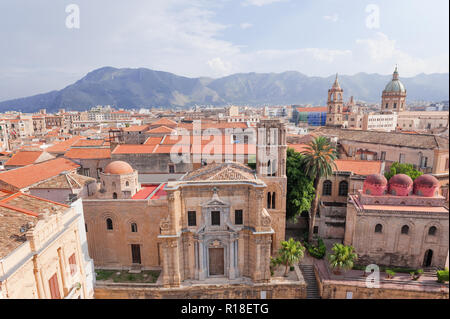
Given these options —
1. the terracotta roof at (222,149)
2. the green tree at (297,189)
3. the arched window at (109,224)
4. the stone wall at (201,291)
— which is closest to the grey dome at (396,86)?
the terracotta roof at (222,149)

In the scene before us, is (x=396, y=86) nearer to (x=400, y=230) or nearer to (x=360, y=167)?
(x=360, y=167)

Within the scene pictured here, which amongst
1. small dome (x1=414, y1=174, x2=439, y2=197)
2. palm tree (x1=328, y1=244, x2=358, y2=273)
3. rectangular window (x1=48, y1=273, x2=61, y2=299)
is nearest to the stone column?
rectangular window (x1=48, y1=273, x2=61, y2=299)

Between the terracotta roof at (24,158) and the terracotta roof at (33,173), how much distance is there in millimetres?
5036

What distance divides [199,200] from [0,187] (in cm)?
1838

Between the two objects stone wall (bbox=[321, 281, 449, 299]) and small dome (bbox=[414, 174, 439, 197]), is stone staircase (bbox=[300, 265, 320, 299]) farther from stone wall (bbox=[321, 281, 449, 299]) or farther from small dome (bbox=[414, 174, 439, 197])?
small dome (bbox=[414, 174, 439, 197])

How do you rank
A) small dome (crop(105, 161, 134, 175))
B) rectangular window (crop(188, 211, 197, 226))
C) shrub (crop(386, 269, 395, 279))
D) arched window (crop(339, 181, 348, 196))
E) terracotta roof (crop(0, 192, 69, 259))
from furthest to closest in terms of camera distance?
arched window (crop(339, 181, 348, 196)), small dome (crop(105, 161, 134, 175)), rectangular window (crop(188, 211, 197, 226)), shrub (crop(386, 269, 395, 279)), terracotta roof (crop(0, 192, 69, 259))

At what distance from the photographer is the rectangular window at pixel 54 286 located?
42.2 feet

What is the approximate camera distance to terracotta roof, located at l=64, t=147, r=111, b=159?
32688mm

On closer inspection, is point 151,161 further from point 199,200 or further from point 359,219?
point 359,219

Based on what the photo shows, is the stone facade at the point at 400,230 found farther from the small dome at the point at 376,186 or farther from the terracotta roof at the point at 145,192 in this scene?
the terracotta roof at the point at 145,192

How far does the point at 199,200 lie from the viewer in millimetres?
20453

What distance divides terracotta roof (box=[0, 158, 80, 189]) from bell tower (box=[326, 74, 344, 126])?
192 ft
